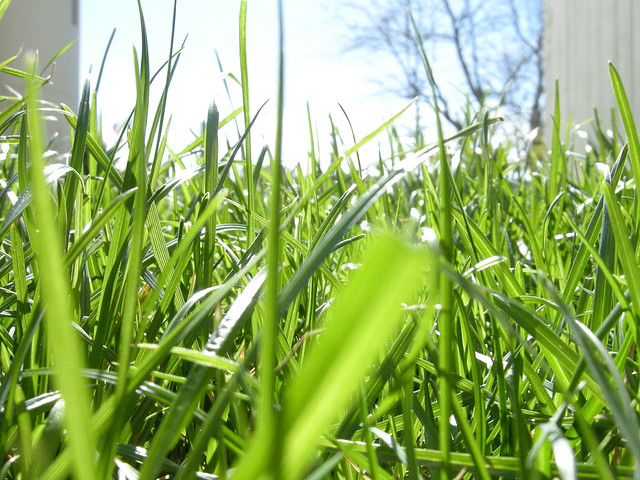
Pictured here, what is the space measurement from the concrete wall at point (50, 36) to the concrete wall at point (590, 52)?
2.80 m

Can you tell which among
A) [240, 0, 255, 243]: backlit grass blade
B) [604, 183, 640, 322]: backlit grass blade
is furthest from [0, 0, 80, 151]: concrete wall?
[604, 183, 640, 322]: backlit grass blade

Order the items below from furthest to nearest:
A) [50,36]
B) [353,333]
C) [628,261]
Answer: [50,36] < [628,261] < [353,333]

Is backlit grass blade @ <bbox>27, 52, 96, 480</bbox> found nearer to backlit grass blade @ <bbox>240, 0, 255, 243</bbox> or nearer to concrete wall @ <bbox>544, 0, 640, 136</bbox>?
backlit grass blade @ <bbox>240, 0, 255, 243</bbox>

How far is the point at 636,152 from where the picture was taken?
0.26 m

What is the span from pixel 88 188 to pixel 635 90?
10.4 ft

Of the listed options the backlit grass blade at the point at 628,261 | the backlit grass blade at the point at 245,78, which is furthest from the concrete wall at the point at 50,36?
the backlit grass blade at the point at 628,261

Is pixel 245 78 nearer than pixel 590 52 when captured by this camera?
Yes

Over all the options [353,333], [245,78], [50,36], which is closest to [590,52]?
[50,36]

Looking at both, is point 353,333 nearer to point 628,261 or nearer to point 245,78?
point 628,261

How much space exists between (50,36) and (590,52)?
11.0ft

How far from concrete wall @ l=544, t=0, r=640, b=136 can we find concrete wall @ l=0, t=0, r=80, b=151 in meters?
2.80

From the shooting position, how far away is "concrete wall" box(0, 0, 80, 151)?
2.98 metres

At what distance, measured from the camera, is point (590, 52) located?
3643 mm

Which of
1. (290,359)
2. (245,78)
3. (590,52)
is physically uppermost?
(590,52)
